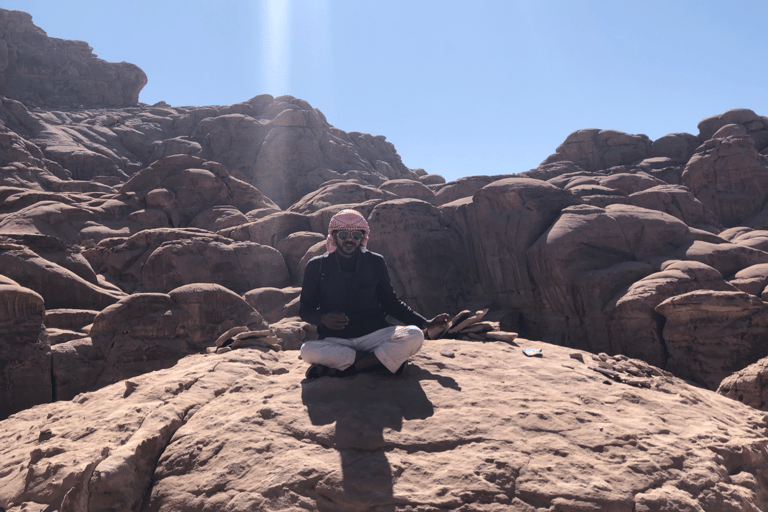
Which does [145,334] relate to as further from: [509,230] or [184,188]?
[184,188]

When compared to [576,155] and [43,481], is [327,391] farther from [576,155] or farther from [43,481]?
[576,155]

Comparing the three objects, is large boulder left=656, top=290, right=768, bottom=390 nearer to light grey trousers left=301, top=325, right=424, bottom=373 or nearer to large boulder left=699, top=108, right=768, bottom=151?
light grey trousers left=301, top=325, right=424, bottom=373

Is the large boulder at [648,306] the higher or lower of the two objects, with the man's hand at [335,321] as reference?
lower

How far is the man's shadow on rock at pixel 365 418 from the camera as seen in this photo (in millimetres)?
3109

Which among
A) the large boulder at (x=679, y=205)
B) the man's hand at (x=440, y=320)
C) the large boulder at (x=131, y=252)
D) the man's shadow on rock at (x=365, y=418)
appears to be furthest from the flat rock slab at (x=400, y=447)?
the large boulder at (x=679, y=205)

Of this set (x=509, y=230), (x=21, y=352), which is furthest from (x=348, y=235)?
(x=509, y=230)

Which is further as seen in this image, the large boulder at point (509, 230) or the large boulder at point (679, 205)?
the large boulder at point (679, 205)

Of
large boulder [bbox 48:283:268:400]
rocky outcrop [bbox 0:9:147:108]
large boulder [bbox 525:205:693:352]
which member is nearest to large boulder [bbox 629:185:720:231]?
large boulder [bbox 525:205:693:352]

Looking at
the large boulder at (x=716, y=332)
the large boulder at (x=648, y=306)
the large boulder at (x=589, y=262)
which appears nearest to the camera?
the large boulder at (x=716, y=332)

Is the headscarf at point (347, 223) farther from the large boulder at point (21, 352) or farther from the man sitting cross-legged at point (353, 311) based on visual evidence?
the large boulder at point (21, 352)

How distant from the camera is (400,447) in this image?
3529mm

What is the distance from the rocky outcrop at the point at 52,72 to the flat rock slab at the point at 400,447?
180ft

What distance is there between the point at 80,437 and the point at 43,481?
0.64m

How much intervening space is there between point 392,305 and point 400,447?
174cm
